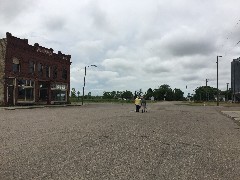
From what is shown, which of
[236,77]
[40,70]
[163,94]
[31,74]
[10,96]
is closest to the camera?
[10,96]

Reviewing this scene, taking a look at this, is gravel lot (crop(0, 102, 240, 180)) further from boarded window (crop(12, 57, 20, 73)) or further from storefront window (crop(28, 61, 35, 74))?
storefront window (crop(28, 61, 35, 74))

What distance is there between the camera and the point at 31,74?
47.2 meters

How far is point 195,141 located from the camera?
1140cm

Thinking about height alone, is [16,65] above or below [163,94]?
above

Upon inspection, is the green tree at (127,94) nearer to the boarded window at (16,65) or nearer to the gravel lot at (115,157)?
the boarded window at (16,65)

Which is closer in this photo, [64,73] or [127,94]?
[64,73]

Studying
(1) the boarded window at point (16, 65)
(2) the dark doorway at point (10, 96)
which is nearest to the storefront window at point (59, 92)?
(1) the boarded window at point (16, 65)

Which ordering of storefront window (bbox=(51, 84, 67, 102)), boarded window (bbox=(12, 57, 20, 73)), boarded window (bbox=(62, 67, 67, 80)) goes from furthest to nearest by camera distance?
1. boarded window (bbox=(62, 67, 67, 80))
2. storefront window (bbox=(51, 84, 67, 102))
3. boarded window (bbox=(12, 57, 20, 73))

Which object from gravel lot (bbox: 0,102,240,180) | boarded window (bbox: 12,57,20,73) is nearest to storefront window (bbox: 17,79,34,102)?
boarded window (bbox: 12,57,20,73)

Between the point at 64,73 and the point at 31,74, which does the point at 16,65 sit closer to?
the point at 31,74

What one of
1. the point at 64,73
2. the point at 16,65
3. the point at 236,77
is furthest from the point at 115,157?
the point at 236,77

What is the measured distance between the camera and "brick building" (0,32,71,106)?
41.8m

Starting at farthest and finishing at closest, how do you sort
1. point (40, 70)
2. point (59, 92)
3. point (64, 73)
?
point (64, 73) → point (59, 92) → point (40, 70)

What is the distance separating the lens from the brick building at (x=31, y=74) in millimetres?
41781
